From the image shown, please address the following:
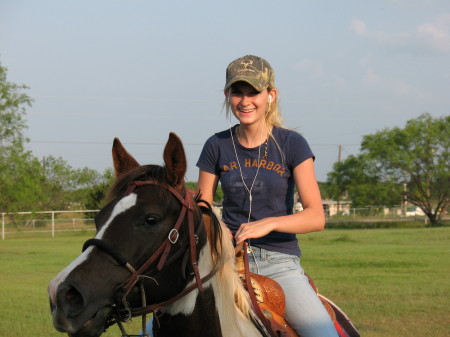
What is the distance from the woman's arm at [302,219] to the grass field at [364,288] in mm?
6188

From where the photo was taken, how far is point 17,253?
26969 millimetres

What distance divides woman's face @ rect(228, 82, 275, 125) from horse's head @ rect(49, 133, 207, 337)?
93 cm

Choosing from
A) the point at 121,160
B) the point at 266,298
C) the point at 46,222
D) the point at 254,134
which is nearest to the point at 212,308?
the point at 266,298

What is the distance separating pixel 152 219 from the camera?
2.87 metres

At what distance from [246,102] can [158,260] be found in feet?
4.41

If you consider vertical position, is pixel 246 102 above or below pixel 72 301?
above

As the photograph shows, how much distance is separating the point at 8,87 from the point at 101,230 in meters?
34.0

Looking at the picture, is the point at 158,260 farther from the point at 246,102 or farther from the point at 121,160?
the point at 246,102

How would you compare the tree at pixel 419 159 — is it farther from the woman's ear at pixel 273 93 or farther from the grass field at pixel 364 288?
the woman's ear at pixel 273 93

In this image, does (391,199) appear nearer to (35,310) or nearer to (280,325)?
(35,310)

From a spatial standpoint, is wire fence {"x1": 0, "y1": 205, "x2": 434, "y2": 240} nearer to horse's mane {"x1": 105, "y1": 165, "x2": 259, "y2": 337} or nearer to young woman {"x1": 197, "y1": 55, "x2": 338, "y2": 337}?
young woman {"x1": 197, "y1": 55, "x2": 338, "y2": 337}

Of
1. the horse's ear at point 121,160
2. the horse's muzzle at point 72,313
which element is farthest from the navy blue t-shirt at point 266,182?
the horse's muzzle at point 72,313

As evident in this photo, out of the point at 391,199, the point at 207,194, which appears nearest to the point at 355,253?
the point at 207,194

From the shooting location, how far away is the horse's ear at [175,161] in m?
2.96
